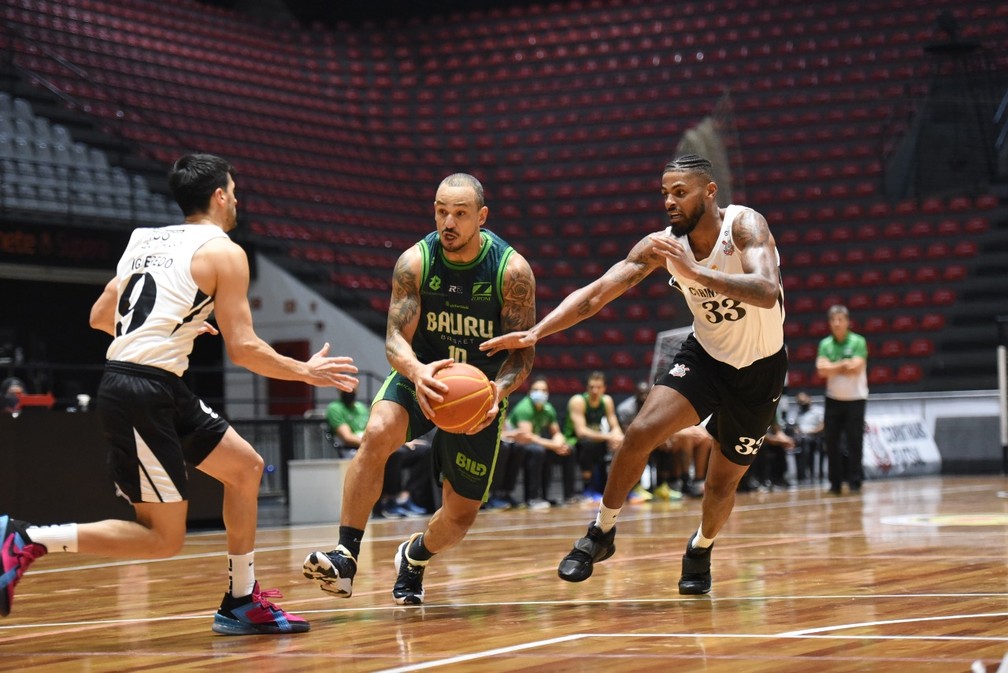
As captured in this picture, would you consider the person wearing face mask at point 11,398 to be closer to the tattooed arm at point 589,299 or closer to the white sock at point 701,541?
the tattooed arm at point 589,299

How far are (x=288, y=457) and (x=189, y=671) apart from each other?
393 inches

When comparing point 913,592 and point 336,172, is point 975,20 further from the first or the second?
point 913,592

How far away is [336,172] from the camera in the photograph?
22.9m

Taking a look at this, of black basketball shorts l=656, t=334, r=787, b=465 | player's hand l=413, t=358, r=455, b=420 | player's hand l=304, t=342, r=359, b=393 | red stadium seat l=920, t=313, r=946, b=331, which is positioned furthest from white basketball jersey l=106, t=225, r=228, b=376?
red stadium seat l=920, t=313, r=946, b=331

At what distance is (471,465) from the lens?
534cm

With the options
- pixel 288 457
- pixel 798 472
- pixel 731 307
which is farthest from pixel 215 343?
pixel 731 307

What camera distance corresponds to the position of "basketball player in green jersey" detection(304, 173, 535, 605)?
16.9ft

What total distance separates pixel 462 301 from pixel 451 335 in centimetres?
16

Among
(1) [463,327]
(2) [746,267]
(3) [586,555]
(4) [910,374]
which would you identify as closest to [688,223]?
(2) [746,267]

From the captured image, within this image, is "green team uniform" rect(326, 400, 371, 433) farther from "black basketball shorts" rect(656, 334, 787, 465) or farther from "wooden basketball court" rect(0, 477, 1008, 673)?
"black basketball shorts" rect(656, 334, 787, 465)

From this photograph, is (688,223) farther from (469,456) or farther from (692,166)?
(469,456)

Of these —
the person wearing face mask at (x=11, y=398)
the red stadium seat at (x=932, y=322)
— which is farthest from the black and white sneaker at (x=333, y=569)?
the red stadium seat at (x=932, y=322)

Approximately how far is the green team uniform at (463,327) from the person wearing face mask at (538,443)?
7960 mm

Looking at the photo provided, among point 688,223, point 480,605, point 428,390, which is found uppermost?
point 688,223
